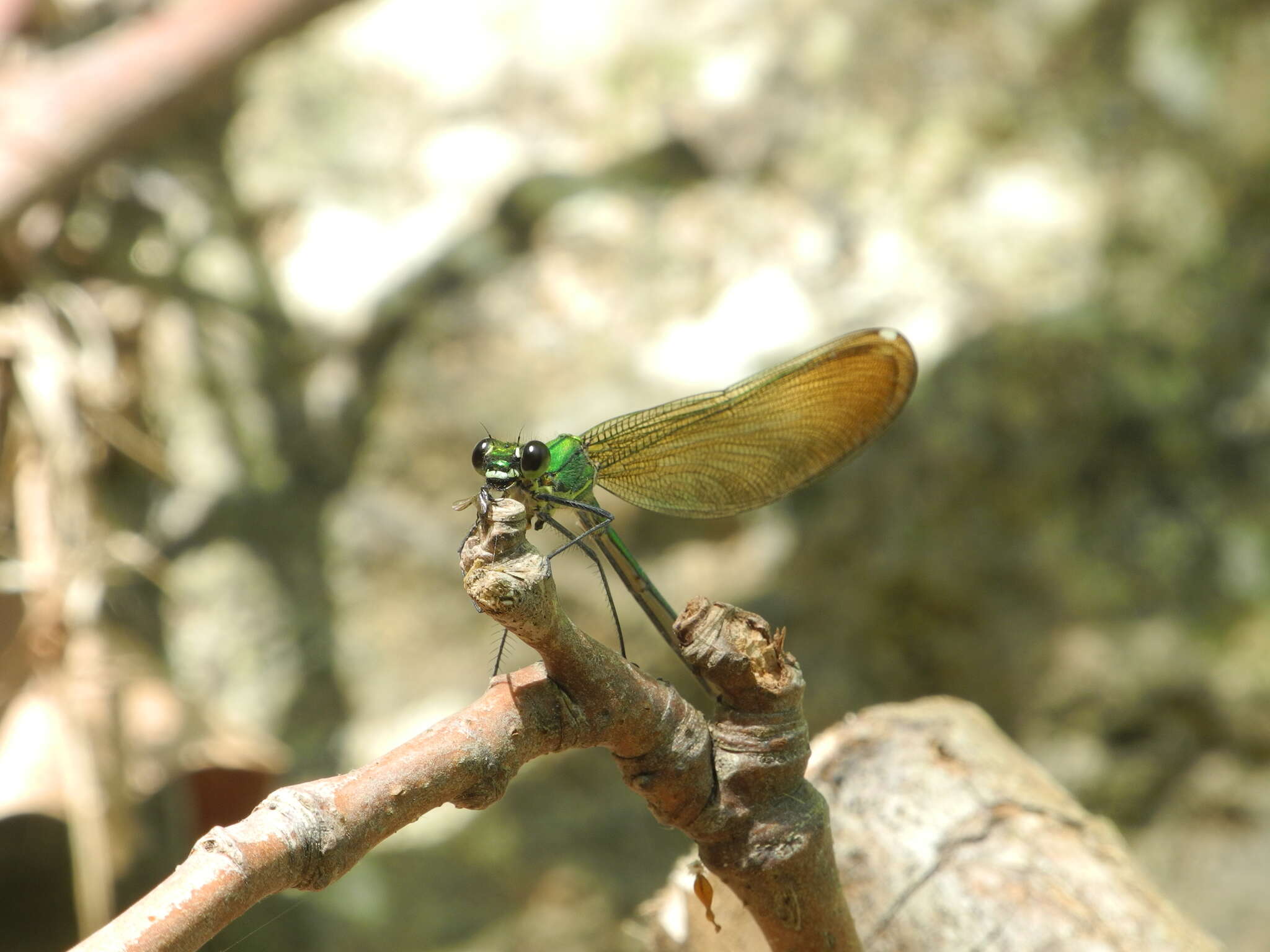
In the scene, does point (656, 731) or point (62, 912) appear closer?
point (656, 731)

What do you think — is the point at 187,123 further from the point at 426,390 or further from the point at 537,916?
the point at 537,916

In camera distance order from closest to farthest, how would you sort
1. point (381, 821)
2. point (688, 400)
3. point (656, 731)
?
point (381, 821)
point (656, 731)
point (688, 400)

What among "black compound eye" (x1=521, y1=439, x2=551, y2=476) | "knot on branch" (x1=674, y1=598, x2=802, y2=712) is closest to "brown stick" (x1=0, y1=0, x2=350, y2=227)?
"black compound eye" (x1=521, y1=439, x2=551, y2=476)

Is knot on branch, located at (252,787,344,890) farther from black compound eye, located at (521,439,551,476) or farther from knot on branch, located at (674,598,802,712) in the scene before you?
black compound eye, located at (521,439,551,476)

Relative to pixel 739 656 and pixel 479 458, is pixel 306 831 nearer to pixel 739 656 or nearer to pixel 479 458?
pixel 739 656

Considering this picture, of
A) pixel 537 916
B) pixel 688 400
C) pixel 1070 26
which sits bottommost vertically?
pixel 537 916

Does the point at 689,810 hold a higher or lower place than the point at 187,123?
lower

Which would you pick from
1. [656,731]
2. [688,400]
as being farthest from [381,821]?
[688,400]

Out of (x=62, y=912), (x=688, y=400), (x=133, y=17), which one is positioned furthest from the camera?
(x=133, y=17)
